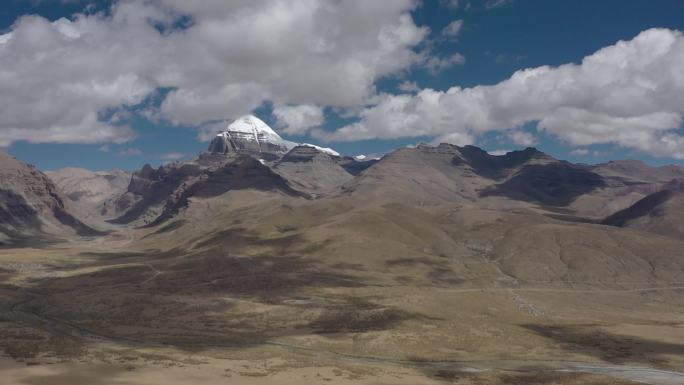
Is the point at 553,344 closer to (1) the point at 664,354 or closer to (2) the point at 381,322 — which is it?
(1) the point at 664,354

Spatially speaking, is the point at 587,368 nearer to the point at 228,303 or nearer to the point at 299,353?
the point at 299,353

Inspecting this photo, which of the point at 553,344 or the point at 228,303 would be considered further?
the point at 228,303

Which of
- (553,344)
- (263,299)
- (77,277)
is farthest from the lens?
(77,277)

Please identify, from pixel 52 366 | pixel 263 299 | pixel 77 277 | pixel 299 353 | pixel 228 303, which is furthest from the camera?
pixel 77 277

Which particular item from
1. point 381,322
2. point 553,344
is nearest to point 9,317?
point 381,322

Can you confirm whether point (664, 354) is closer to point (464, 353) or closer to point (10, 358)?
point (464, 353)

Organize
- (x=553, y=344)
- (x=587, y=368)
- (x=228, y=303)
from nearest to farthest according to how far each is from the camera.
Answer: (x=587, y=368) → (x=553, y=344) → (x=228, y=303)

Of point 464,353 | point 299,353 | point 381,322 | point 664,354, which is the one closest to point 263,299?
point 381,322

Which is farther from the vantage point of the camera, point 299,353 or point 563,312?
point 563,312

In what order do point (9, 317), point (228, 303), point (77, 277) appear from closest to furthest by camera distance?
point (9, 317) < point (228, 303) < point (77, 277)

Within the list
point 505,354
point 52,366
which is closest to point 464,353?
point 505,354
